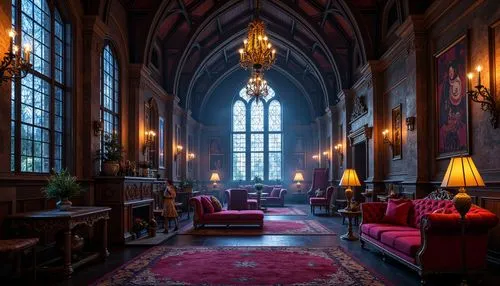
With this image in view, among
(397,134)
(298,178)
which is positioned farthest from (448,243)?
(298,178)

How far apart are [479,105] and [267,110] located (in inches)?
686

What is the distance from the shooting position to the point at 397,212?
8109mm

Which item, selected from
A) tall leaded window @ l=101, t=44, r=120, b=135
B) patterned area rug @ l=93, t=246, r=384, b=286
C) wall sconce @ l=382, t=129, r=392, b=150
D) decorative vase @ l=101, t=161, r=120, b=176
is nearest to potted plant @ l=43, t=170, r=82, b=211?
patterned area rug @ l=93, t=246, r=384, b=286

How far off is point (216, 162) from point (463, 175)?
1927 cm

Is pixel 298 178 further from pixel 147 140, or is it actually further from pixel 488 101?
pixel 488 101

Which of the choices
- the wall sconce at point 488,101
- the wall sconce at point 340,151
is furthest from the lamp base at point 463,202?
the wall sconce at point 340,151

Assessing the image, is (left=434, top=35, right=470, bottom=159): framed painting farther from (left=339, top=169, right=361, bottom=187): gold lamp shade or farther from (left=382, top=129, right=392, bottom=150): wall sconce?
(left=382, top=129, right=392, bottom=150): wall sconce

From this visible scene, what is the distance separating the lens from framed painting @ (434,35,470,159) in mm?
7836

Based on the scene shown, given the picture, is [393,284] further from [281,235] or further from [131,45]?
[131,45]

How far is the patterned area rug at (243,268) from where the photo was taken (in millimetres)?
5816

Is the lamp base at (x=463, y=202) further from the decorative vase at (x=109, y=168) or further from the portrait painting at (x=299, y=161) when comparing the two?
the portrait painting at (x=299, y=161)

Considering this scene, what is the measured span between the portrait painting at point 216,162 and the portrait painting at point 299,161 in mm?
3829

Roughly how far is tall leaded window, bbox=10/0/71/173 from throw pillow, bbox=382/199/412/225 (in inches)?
241

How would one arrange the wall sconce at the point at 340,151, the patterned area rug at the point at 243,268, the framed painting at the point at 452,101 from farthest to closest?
the wall sconce at the point at 340,151 < the framed painting at the point at 452,101 < the patterned area rug at the point at 243,268
